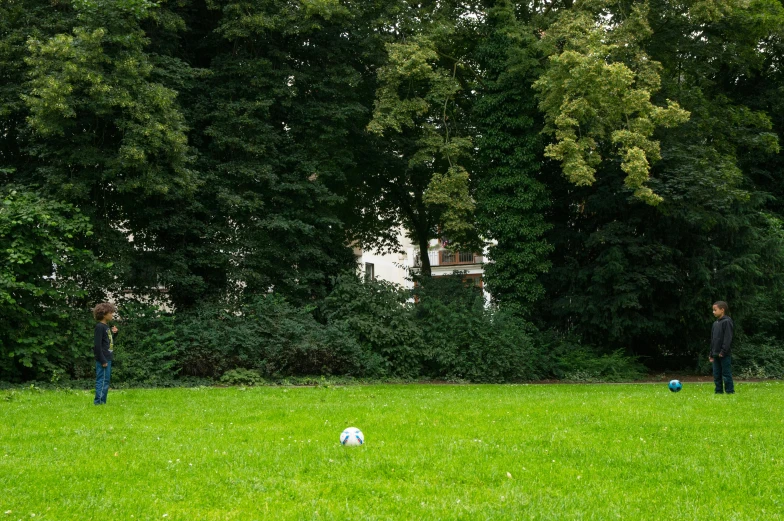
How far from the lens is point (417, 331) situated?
72.0 feet

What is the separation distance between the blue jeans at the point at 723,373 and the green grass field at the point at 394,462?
261 centimetres

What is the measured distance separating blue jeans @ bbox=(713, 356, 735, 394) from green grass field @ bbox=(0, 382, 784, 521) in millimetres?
2611

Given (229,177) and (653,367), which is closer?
(229,177)

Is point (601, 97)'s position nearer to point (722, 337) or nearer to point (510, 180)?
point (510, 180)

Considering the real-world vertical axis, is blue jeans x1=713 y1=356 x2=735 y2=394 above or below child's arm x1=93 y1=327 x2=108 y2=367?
below

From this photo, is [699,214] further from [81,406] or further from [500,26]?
[81,406]

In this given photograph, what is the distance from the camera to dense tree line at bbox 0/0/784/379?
1803 centimetres

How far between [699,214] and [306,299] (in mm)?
12267

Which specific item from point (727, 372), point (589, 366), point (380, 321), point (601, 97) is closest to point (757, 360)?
point (589, 366)

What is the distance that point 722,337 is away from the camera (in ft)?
48.3

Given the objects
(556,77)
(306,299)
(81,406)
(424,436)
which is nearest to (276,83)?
(306,299)

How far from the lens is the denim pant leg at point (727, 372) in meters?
15.0

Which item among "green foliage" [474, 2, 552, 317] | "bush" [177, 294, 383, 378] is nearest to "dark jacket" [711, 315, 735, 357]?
"green foliage" [474, 2, 552, 317]

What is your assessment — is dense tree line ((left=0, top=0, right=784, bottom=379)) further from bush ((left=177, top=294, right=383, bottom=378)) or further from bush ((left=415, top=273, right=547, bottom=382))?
bush ((left=415, top=273, right=547, bottom=382))
